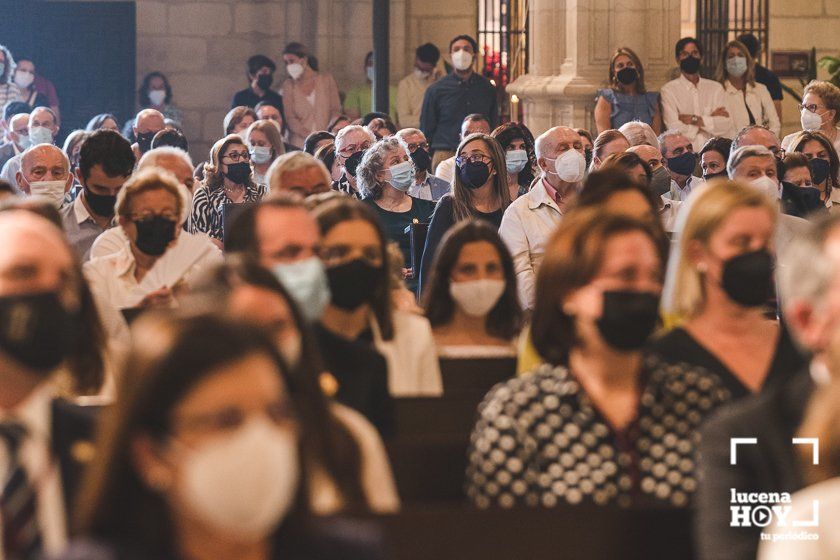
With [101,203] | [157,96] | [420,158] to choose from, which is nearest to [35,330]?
[101,203]

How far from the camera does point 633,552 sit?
418 cm

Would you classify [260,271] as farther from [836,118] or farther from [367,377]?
[836,118]

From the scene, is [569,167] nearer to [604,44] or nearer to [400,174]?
[400,174]

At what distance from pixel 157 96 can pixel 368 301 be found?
54.0ft

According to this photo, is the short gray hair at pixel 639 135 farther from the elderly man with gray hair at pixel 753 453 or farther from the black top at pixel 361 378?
the elderly man with gray hair at pixel 753 453

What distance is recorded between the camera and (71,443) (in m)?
3.86

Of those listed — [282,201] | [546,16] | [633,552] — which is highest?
[546,16]

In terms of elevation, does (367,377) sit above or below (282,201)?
below

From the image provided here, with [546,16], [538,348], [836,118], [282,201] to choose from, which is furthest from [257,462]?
[546,16]

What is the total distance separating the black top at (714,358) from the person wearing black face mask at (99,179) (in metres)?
4.95

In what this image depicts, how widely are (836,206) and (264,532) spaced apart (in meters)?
8.52

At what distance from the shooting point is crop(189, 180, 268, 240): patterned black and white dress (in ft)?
38.4

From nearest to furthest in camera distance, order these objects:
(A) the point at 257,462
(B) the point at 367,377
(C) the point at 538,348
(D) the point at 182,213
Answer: (A) the point at 257,462 → (C) the point at 538,348 → (B) the point at 367,377 → (D) the point at 182,213

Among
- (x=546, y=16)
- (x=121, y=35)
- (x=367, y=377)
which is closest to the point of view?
(x=367, y=377)
